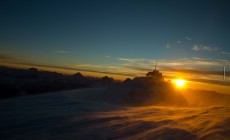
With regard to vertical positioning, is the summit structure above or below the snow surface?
above

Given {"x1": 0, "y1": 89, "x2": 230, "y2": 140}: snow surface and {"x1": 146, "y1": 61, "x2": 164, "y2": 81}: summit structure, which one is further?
{"x1": 146, "y1": 61, "x2": 164, "y2": 81}: summit structure

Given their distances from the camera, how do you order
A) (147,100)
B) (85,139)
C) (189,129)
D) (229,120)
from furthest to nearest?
1. (147,100)
2. (229,120)
3. (189,129)
4. (85,139)

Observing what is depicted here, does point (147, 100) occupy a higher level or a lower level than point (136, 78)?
lower

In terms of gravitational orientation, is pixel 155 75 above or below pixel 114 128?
above

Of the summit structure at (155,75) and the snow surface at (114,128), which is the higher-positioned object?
the summit structure at (155,75)

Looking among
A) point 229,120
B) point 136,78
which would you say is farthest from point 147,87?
point 229,120

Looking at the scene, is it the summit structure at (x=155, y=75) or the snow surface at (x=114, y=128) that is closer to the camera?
the snow surface at (x=114, y=128)

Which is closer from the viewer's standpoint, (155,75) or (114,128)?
(114,128)

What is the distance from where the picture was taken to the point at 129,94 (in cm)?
2605

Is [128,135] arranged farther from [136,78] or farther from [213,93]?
[213,93]

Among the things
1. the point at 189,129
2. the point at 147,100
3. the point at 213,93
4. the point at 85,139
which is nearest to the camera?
the point at 85,139

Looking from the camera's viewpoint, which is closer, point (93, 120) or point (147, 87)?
point (93, 120)

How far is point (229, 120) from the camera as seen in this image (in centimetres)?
802

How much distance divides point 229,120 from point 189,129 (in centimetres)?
205
